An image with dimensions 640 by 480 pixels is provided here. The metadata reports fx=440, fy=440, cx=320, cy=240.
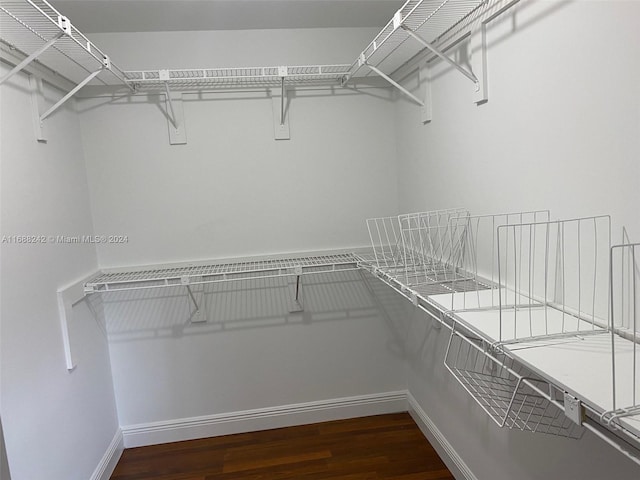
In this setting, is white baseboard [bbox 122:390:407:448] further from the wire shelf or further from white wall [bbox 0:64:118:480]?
the wire shelf

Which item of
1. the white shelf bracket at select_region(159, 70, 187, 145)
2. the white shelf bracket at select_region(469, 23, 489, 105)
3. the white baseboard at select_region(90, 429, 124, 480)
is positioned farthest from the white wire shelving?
the white baseboard at select_region(90, 429, 124, 480)

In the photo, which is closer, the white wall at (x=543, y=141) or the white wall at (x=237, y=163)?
the white wall at (x=543, y=141)

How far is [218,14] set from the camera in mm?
2055

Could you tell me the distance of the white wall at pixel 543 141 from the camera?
0.98m

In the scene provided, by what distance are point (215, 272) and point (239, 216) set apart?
355 mm

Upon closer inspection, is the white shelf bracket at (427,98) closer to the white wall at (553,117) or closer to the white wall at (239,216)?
the white wall at (553,117)

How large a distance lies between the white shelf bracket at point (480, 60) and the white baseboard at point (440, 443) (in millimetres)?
1509

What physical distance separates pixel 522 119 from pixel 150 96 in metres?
1.77

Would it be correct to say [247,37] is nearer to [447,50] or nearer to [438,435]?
[447,50]

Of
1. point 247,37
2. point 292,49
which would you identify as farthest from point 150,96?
point 292,49

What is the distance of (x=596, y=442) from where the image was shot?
1.11 meters

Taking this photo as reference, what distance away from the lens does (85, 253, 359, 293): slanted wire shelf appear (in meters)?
2.11

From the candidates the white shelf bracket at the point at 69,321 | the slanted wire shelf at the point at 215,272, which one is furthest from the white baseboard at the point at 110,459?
the slanted wire shelf at the point at 215,272

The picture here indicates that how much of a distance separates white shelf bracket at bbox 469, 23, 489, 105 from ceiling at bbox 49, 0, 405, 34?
0.68 m
